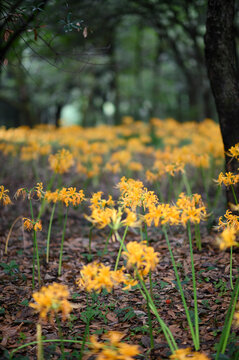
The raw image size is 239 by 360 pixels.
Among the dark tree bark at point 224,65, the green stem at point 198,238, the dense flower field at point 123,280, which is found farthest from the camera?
the green stem at point 198,238

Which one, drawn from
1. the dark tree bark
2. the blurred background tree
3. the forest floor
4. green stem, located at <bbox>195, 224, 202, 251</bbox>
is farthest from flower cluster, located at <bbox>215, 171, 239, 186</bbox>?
the blurred background tree

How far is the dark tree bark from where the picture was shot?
3.04 metres

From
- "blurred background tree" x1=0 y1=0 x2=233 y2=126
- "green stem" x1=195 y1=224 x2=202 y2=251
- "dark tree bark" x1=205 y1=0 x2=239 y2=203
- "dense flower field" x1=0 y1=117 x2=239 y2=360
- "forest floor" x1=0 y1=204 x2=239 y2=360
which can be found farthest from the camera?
"blurred background tree" x1=0 y1=0 x2=233 y2=126

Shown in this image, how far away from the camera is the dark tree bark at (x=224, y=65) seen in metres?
3.04

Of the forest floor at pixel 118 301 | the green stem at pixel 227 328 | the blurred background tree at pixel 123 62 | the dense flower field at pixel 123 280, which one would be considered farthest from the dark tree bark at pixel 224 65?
the green stem at pixel 227 328

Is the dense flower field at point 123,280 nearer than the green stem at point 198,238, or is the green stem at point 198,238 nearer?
the dense flower field at point 123,280

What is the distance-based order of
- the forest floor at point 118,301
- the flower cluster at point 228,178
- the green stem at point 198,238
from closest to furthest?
the forest floor at point 118,301 → the flower cluster at point 228,178 → the green stem at point 198,238

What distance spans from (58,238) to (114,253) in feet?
3.23

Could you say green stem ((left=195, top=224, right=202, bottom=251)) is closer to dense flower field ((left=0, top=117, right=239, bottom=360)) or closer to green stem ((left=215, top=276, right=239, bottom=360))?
dense flower field ((left=0, top=117, right=239, bottom=360))

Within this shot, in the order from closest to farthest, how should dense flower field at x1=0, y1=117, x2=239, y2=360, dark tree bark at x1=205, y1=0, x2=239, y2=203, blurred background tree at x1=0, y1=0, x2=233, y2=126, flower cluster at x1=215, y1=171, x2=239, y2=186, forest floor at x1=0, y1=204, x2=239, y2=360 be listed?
dense flower field at x1=0, y1=117, x2=239, y2=360 → forest floor at x1=0, y1=204, x2=239, y2=360 → flower cluster at x1=215, y1=171, x2=239, y2=186 → dark tree bark at x1=205, y1=0, x2=239, y2=203 → blurred background tree at x1=0, y1=0, x2=233, y2=126

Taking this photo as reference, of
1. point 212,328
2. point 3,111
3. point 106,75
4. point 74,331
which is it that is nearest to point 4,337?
point 74,331

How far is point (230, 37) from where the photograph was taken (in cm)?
310

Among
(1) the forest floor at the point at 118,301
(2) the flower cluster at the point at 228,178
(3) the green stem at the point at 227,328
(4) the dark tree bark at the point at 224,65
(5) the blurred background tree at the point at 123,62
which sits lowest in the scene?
(1) the forest floor at the point at 118,301

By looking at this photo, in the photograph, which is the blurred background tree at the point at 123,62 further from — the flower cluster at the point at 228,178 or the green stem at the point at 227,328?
the green stem at the point at 227,328
